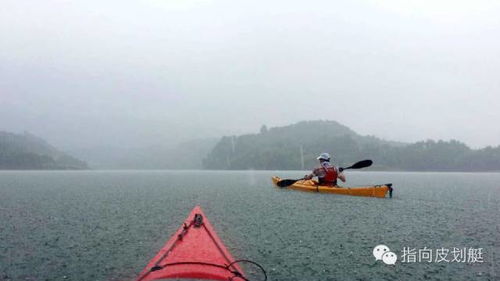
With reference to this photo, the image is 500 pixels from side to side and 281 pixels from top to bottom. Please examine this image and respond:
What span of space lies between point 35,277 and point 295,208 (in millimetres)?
21041

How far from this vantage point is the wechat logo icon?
15.0 m

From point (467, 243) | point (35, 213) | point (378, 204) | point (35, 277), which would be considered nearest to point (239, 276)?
point (35, 277)

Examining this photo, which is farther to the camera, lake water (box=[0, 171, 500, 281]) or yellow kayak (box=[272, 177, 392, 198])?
yellow kayak (box=[272, 177, 392, 198])

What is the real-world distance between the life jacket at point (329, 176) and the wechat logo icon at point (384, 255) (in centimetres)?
1858

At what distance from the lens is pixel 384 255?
15766mm

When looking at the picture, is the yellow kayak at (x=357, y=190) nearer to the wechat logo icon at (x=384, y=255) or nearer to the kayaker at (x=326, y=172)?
the kayaker at (x=326, y=172)

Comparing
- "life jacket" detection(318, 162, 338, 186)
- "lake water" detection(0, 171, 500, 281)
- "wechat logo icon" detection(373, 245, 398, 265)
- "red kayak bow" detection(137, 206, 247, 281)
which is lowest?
"wechat logo icon" detection(373, 245, 398, 265)

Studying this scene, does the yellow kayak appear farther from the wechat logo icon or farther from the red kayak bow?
the red kayak bow

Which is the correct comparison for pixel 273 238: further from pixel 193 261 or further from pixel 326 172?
pixel 326 172

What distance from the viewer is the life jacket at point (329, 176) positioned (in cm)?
3616

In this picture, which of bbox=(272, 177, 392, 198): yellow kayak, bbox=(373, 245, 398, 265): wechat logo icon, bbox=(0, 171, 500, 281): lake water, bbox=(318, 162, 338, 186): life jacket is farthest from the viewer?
bbox=(318, 162, 338, 186): life jacket

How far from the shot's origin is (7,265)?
13.6 m

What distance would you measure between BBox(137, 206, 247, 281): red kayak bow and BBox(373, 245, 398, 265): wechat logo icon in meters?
6.93

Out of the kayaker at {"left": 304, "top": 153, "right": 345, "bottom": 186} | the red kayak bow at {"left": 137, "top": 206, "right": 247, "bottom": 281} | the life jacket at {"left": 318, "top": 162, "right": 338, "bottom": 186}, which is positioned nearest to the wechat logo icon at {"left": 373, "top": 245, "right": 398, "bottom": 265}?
the red kayak bow at {"left": 137, "top": 206, "right": 247, "bottom": 281}
